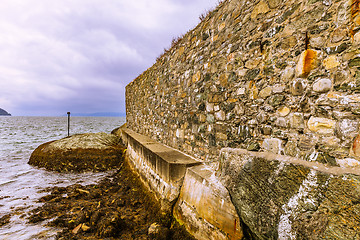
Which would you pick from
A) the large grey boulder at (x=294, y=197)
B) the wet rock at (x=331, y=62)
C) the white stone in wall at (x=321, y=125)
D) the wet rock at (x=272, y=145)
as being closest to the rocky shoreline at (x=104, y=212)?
the large grey boulder at (x=294, y=197)

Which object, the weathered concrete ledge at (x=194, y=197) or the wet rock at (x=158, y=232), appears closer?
the weathered concrete ledge at (x=194, y=197)

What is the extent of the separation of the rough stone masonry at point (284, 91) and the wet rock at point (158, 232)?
4.40ft

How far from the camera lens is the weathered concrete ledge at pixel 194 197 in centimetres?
221

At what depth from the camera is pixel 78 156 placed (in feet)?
27.3

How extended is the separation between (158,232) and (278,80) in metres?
2.82

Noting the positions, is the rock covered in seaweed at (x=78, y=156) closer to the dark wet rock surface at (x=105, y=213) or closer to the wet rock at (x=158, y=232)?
the dark wet rock surface at (x=105, y=213)

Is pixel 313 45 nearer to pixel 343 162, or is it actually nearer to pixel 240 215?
pixel 343 162

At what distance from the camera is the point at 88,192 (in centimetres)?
519

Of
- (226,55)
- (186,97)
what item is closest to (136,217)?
(186,97)

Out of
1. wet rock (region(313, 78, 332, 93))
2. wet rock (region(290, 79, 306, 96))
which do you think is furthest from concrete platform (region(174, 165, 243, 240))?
wet rock (region(313, 78, 332, 93))

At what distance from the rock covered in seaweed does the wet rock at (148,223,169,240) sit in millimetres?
5844

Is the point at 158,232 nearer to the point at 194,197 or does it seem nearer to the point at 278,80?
the point at 194,197

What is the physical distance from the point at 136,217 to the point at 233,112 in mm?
2865

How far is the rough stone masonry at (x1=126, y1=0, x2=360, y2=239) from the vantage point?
140cm
